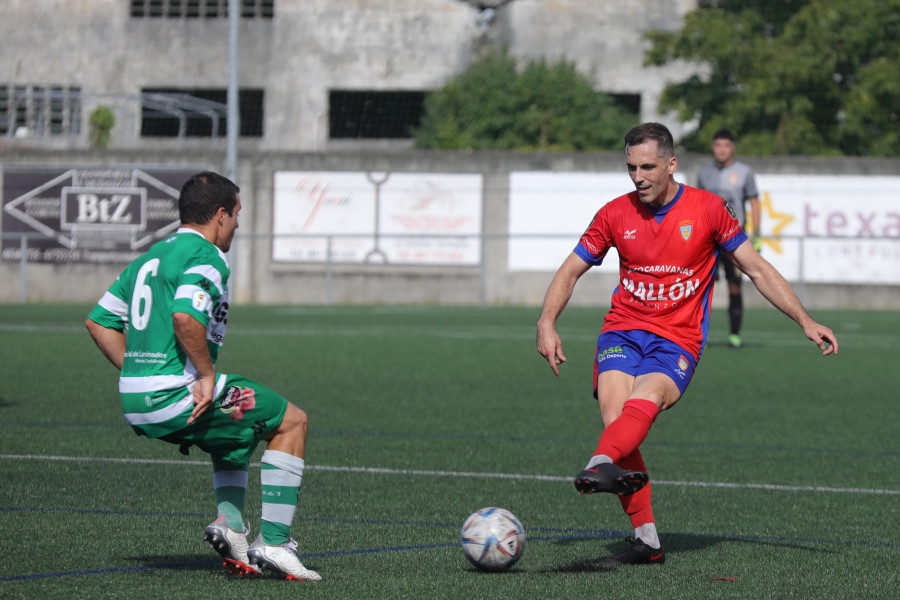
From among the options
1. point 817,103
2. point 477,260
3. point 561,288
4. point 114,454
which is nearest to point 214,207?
point 561,288

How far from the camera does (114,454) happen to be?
24.6ft

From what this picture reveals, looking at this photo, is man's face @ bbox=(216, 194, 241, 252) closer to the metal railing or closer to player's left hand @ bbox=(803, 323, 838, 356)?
player's left hand @ bbox=(803, 323, 838, 356)

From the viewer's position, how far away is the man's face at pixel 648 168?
16.5ft

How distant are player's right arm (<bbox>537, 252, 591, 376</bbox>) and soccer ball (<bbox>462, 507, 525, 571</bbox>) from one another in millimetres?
657

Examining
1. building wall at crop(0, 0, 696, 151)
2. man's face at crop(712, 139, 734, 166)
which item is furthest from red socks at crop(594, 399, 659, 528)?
building wall at crop(0, 0, 696, 151)

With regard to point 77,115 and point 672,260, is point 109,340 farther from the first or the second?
point 77,115

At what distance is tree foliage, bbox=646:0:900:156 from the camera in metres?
29.1

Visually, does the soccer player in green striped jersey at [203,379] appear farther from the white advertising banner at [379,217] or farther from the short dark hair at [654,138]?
the white advertising banner at [379,217]

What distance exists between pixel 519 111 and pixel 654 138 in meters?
28.7

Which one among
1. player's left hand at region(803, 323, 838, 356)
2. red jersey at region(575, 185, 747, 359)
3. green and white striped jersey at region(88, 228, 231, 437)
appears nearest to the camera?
green and white striped jersey at region(88, 228, 231, 437)

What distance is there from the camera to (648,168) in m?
5.06

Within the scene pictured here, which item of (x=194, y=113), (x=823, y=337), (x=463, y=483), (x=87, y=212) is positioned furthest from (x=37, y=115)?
(x=823, y=337)

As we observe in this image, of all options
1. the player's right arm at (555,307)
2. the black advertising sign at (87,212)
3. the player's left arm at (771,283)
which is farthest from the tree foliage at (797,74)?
the player's right arm at (555,307)

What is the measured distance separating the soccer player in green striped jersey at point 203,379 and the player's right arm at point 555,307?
3.46ft
